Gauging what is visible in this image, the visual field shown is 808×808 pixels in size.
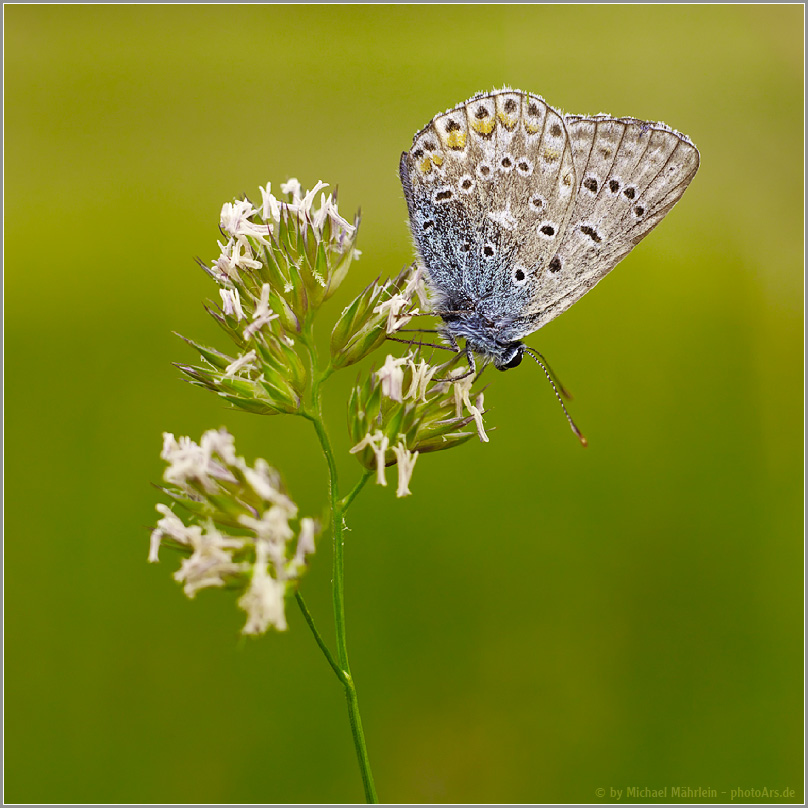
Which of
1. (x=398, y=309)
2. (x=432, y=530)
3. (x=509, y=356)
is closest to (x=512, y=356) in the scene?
(x=509, y=356)

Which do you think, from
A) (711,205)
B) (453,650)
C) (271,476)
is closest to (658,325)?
(711,205)

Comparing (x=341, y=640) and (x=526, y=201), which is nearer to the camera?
(x=341, y=640)

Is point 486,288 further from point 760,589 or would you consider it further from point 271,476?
point 760,589

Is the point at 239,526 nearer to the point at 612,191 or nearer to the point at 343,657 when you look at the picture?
the point at 343,657

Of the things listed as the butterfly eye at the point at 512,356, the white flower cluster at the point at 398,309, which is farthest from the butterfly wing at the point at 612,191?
the white flower cluster at the point at 398,309

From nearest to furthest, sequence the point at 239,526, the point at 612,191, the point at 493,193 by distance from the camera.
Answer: the point at 239,526, the point at 612,191, the point at 493,193

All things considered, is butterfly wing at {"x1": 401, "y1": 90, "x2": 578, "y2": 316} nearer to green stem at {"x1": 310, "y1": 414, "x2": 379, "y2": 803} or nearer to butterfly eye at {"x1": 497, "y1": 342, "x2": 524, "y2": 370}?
butterfly eye at {"x1": 497, "y1": 342, "x2": 524, "y2": 370}

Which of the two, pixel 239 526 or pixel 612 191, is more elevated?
pixel 612 191
